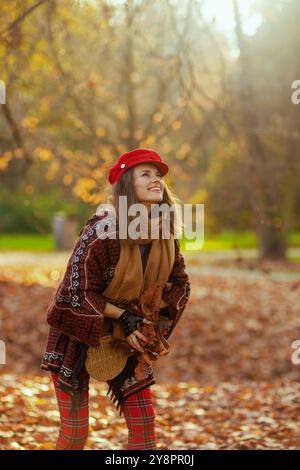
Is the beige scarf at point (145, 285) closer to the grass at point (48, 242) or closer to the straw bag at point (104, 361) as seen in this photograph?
the straw bag at point (104, 361)

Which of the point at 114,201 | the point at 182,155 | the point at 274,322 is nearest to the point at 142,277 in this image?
the point at 114,201

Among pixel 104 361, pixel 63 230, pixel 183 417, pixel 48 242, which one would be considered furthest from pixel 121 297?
pixel 48 242

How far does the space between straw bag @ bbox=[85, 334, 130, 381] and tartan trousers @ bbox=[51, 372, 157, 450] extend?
0.59ft

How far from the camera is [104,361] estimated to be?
134 inches

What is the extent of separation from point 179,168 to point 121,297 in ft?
35.3

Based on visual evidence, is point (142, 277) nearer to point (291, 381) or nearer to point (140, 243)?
point (140, 243)

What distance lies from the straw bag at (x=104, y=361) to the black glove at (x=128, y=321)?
113 millimetres

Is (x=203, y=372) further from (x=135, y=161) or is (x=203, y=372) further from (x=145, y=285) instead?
(x=135, y=161)

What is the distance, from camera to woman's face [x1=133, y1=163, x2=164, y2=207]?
3443 millimetres

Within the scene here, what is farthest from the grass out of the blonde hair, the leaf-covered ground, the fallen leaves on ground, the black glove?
the black glove

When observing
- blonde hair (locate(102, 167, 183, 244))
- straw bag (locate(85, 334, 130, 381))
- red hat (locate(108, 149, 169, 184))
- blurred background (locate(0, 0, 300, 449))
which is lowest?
straw bag (locate(85, 334, 130, 381))

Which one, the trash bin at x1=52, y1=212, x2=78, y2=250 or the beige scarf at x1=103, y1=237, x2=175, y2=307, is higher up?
the trash bin at x1=52, y1=212, x2=78, y2=250

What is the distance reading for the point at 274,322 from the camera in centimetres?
1130

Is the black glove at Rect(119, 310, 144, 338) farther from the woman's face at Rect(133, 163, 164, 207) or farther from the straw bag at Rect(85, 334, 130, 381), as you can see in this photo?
the woman's face at Rect(133, 163, 164, 207)
